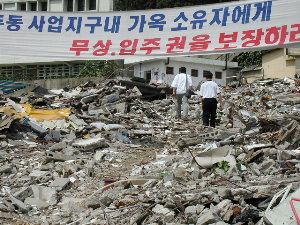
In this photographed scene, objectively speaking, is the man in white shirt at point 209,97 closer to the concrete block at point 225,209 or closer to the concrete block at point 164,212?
the concrete block at point 164,212

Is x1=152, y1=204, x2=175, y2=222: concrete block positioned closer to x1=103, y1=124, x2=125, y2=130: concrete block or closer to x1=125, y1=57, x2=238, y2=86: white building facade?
x1=103, y1=124, x2=125, y2=130: concrete block

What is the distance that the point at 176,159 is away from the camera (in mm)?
7977

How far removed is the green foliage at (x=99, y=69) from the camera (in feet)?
84.2

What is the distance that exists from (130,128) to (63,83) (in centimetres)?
1318

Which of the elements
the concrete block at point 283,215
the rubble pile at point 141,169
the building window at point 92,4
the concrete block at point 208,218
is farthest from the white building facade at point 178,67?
the concrete block at point 283,215

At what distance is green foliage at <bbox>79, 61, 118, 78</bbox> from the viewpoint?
84.2 feet

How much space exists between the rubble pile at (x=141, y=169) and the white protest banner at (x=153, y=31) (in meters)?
1.71

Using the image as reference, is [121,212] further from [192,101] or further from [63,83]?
[63,83]

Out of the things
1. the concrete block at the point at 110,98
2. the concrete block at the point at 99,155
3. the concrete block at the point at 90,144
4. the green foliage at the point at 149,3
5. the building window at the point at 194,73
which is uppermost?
the green foliage at the point at 149,3

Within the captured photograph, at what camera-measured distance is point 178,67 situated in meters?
27.7

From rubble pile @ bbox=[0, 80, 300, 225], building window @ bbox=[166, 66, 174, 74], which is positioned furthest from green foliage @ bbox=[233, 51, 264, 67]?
rubble pile @ bbox=[0, 80, 300, 225]

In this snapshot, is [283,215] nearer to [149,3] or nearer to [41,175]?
[41,175]

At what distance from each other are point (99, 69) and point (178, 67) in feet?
15.5

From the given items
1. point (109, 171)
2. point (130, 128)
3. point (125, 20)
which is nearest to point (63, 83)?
point (130, 128)
